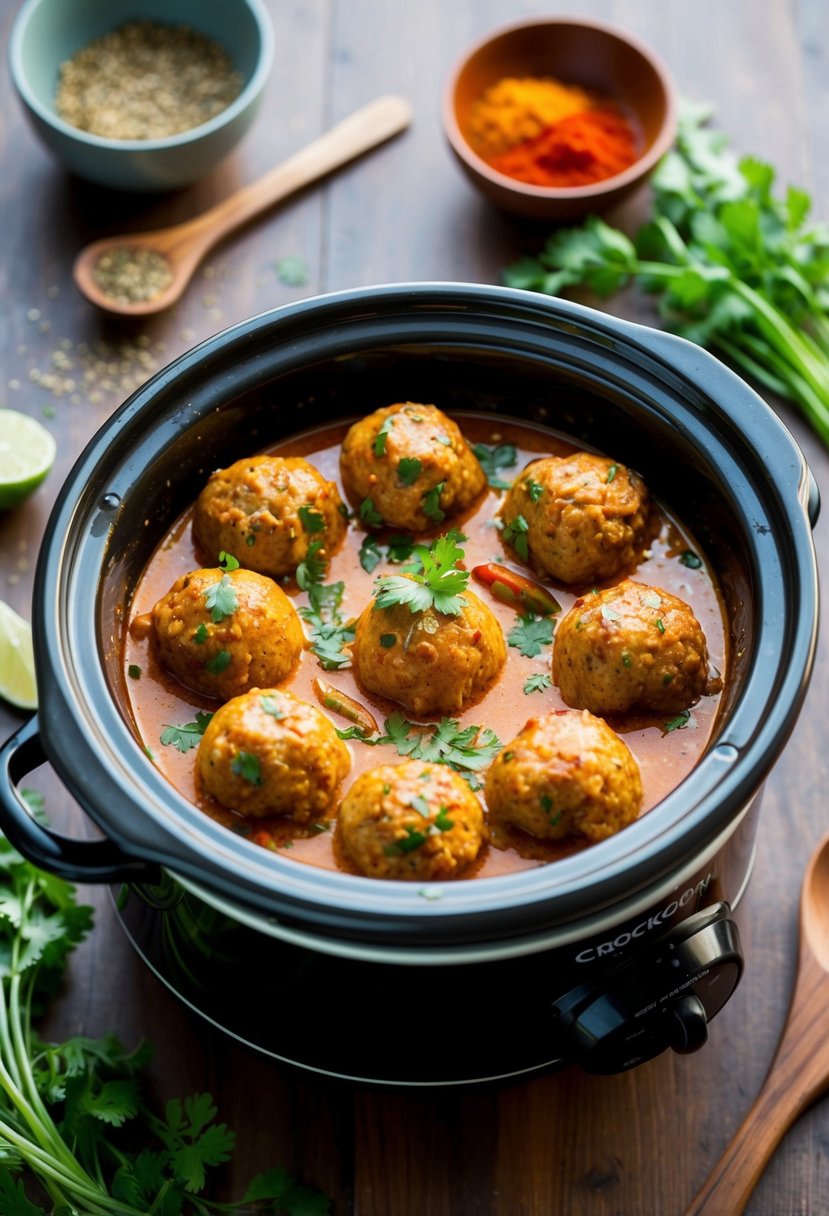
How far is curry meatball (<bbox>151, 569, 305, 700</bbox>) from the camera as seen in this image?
2.78 m

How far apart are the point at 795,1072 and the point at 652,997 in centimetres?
74

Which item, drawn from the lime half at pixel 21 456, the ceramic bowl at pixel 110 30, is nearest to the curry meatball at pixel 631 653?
the lime half at pixel 21 456

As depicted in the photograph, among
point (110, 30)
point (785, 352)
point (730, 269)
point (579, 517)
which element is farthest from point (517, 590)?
point (110, 30)

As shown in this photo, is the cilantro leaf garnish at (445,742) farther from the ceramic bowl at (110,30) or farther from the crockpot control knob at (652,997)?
the ceramic bowl at (110,30)

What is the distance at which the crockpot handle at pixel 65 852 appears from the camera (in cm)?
237

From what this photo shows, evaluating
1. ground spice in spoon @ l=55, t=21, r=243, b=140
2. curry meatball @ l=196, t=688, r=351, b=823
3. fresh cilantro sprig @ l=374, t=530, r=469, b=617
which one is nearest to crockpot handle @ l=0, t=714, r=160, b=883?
curry meatball @ l=196, t=688, r=351, b=823

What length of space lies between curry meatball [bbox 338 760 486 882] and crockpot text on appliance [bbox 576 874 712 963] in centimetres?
28

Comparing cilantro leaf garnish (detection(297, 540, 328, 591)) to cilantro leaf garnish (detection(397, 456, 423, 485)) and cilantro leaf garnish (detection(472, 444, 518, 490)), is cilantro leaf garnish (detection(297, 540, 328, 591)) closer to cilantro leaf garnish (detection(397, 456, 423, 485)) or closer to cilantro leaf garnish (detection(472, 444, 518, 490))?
cilantro leaf garnish (detection(397, 456, 423, 485))

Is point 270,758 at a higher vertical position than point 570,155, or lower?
lower

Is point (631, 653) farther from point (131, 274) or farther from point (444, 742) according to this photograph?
point (131, 274)

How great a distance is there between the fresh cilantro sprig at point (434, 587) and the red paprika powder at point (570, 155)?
187cm

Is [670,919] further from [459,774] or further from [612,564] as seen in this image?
[612,564]

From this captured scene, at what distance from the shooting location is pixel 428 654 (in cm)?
275

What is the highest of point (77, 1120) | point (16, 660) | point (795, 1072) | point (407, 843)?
point (407, 843)
